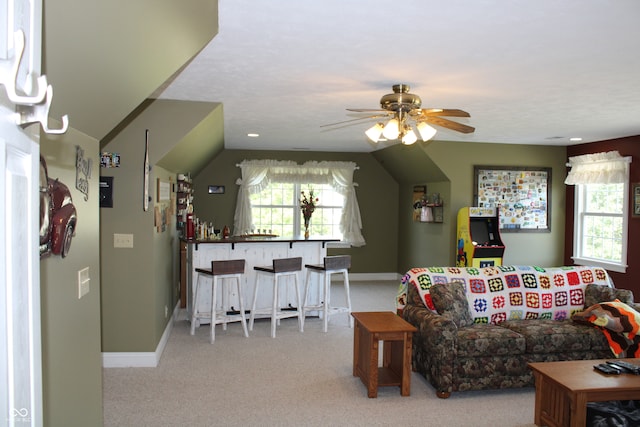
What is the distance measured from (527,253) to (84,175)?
6893mm

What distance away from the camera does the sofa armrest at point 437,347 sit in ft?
12.1

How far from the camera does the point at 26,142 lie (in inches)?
38.8

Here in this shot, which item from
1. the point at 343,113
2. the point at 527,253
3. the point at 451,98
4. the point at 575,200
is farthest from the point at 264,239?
the point at 575,200

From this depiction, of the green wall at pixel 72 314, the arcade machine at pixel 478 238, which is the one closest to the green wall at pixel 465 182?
the arcade machine at pixel 478 238

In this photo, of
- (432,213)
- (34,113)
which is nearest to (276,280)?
(432,213)

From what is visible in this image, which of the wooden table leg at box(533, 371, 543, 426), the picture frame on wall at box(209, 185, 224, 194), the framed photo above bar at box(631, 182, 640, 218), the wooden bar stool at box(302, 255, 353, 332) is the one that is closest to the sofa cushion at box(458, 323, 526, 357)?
the wooden table leg at box(533, 371, 543, 426)

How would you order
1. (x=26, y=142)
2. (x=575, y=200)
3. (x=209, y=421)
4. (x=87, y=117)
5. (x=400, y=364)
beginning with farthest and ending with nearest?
1. (x=575, y=200)
2. (x=400, y=364)
3. (x=209, y=421)
4. (x=87, y=117)
5. (x=26, y=142)

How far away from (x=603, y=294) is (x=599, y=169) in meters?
3.09

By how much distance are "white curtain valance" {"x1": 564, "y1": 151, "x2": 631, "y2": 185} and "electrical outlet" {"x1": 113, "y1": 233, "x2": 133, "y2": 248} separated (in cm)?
609

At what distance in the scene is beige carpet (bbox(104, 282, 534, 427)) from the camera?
3.40 m

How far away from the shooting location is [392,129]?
3566mm

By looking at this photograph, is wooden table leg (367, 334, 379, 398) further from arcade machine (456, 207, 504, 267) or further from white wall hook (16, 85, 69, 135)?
arcade machine (456, 207, 504, 267)

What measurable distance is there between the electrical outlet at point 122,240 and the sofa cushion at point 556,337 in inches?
133

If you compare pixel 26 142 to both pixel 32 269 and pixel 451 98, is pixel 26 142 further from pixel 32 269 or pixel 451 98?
pixel 451 98
